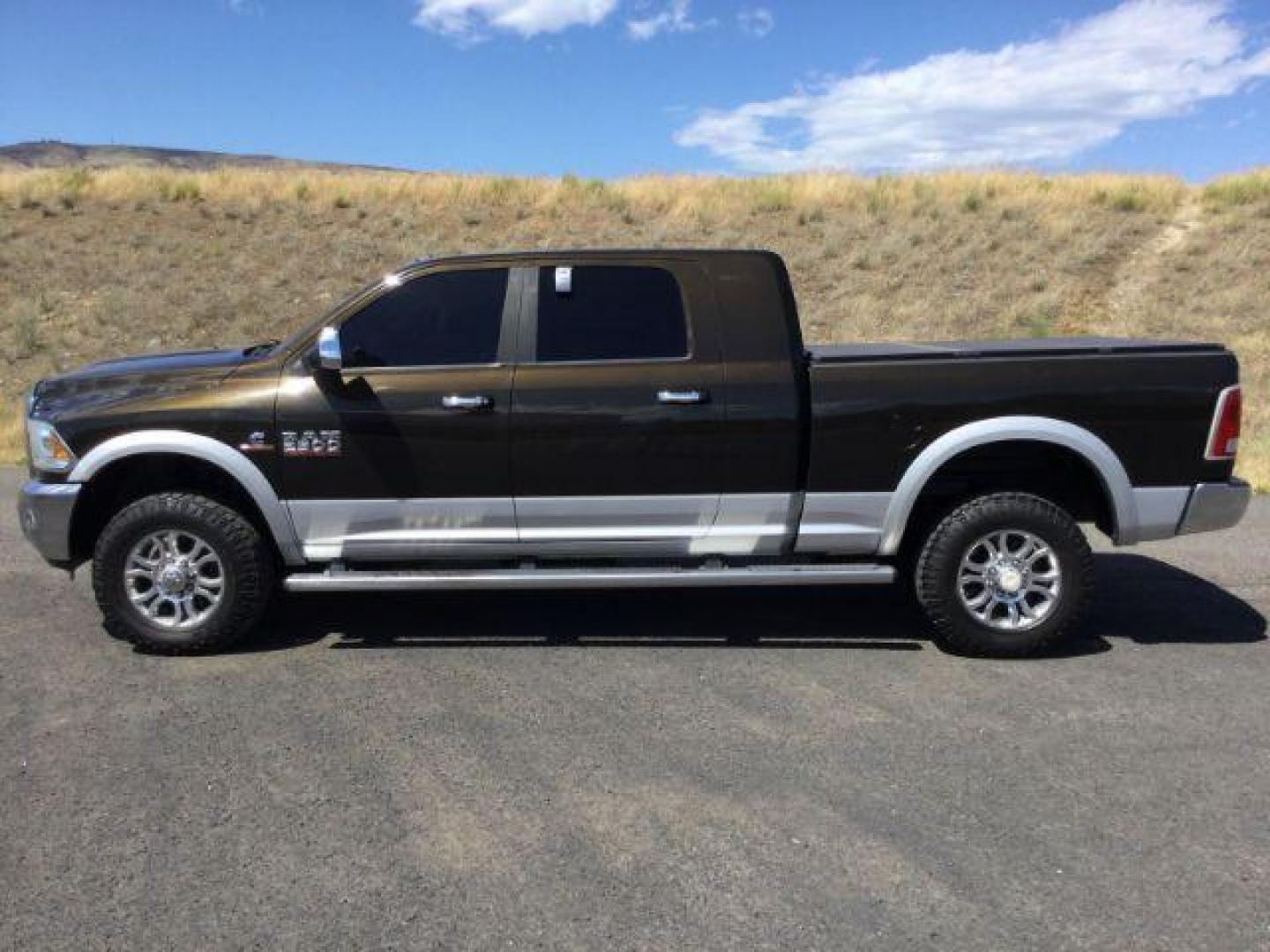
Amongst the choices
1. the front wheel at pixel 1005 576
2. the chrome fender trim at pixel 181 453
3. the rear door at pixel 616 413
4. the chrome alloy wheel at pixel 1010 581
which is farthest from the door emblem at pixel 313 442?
the chrome alloy wheel at pixel 1010 581

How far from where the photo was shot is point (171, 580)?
5199 mm

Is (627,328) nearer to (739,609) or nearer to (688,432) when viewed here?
(688,432)

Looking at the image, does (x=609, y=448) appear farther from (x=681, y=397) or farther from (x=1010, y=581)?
(x=1010, y=581)

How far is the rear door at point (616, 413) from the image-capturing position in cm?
507

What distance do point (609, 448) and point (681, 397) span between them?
17.0 inches

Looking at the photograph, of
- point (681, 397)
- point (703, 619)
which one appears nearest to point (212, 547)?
point (681, 397)

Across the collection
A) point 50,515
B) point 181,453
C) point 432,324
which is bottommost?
point 50,515

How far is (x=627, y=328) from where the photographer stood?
5.24 metres

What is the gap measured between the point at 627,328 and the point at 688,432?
2.08ft

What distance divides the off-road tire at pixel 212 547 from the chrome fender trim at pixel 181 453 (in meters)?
0.22

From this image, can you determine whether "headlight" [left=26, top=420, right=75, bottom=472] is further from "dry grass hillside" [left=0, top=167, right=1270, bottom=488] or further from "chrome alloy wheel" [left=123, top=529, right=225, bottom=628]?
"dry grass hillside" [left=0, top=167, right=1270, bottom=488]

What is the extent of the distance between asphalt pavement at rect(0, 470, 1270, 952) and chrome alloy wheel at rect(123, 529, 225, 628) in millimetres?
238

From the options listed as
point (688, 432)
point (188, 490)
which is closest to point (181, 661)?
point (188, 490)

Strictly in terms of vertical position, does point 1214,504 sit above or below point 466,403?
below
